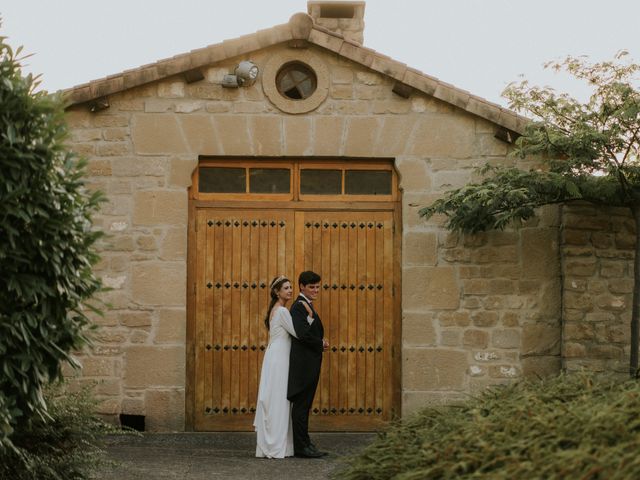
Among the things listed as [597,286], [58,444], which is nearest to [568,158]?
[597,286]

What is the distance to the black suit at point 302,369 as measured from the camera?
9.23 m

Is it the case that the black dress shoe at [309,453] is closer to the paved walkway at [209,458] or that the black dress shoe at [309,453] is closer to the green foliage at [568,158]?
the paved walkway at [209,458]

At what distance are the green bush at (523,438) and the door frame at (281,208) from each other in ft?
14.6

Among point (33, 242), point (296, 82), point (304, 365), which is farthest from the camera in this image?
point (296, 82)

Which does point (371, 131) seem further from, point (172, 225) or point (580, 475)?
point (580, 475)

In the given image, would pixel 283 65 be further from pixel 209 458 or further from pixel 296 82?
pixel 209 458

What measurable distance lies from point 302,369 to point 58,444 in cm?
263

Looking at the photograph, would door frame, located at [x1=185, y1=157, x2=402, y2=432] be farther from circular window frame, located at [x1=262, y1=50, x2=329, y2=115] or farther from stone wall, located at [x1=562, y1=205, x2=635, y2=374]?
stone wall, located at [x1=562, y1=205, x2=635, y2=374]

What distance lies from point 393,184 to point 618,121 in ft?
7.85

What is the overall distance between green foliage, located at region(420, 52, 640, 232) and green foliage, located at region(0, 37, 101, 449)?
13.7ft

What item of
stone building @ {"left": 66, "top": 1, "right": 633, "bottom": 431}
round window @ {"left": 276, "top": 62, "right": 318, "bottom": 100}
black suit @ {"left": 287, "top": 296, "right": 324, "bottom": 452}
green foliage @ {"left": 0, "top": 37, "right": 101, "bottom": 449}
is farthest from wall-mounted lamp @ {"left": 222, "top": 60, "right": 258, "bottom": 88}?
green foliage @ {"left": 0, "top": 37, "right": 101, "bottom": 449}

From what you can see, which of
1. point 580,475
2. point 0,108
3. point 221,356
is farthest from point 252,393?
point 580,475

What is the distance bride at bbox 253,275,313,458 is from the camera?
9281 millimetres

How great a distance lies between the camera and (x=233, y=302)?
10.8 meters
